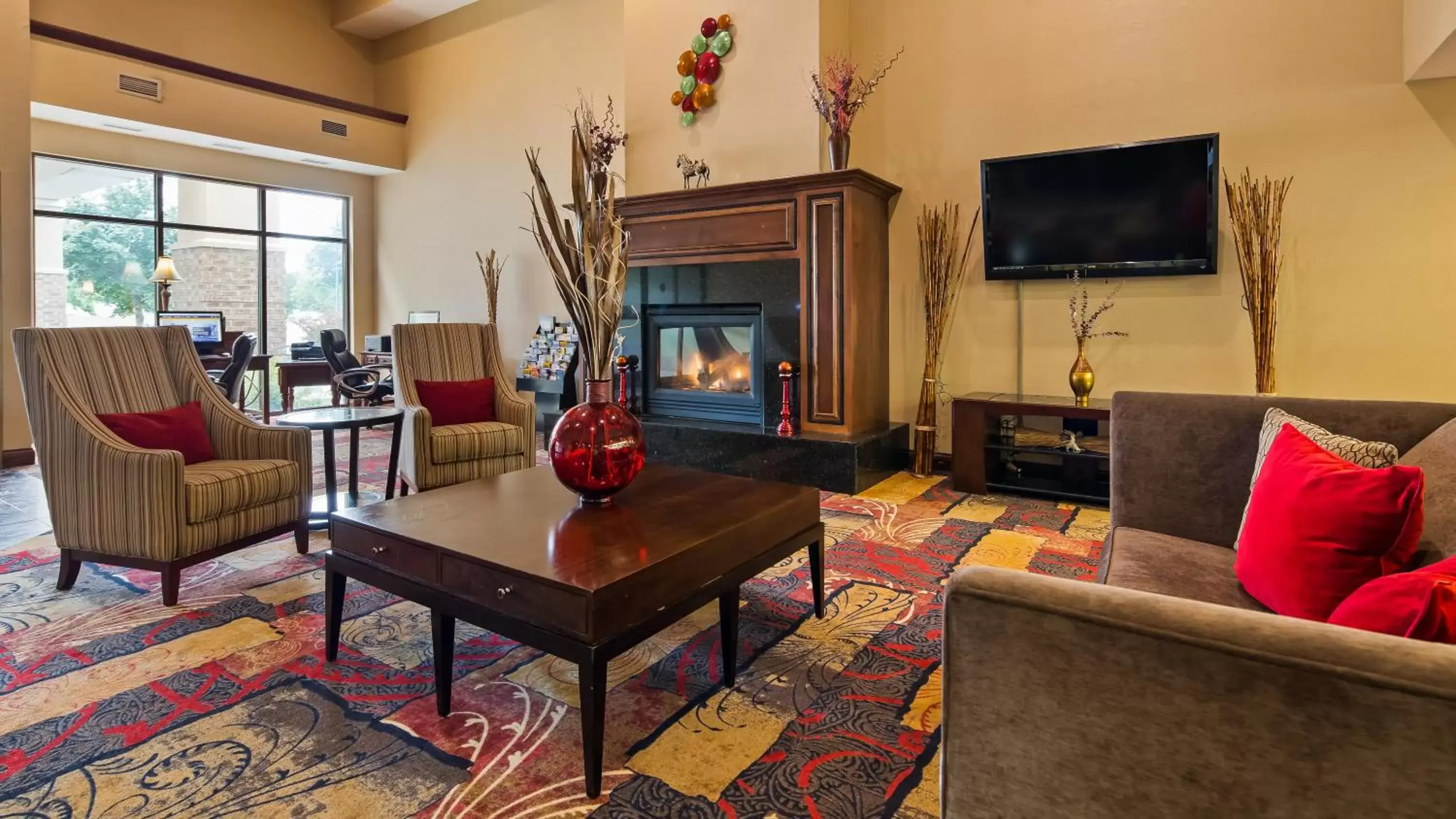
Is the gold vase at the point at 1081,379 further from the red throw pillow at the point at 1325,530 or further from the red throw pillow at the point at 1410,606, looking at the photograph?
the red throw pillow at the point at 1410,606

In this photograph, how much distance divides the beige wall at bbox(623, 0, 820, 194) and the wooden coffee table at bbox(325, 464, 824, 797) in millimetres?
3014

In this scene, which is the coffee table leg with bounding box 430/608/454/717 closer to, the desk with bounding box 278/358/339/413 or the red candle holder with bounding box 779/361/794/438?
the red candle holder with bounding box 779/361/794/438

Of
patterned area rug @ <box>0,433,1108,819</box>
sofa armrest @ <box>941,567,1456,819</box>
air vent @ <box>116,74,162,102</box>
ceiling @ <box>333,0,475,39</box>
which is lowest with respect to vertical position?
patterned area rug @ <box>0,433,1108,819</box>

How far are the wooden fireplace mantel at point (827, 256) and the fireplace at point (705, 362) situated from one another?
36 cm

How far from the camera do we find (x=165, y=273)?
6.91 m

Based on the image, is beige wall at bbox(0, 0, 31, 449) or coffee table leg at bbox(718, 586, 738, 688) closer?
coffee table leg at bbox(718, 586, 738, 688)

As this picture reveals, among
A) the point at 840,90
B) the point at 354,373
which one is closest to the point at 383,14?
the point at 354,373

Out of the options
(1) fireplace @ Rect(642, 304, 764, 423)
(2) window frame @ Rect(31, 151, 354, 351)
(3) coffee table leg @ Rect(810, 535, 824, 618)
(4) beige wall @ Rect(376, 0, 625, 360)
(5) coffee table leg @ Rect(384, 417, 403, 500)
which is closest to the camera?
(3) coffee table leg @ Rect(810, 535, 824, 618)

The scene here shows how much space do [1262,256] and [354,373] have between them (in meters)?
6.03

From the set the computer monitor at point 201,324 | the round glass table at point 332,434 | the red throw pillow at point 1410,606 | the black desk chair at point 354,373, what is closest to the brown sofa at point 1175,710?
the red throw pillow at point 1410,606

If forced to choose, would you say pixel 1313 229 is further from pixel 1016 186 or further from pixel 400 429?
pixel 400 429

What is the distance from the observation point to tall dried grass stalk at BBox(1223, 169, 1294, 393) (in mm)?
3760

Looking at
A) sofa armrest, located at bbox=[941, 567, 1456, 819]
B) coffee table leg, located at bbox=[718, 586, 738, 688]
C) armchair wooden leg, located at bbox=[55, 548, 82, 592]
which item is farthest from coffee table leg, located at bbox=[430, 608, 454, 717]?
armchair wooden leg, located at bbox=[55, 548, 82, 592]

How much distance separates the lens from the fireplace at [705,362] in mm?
4938
